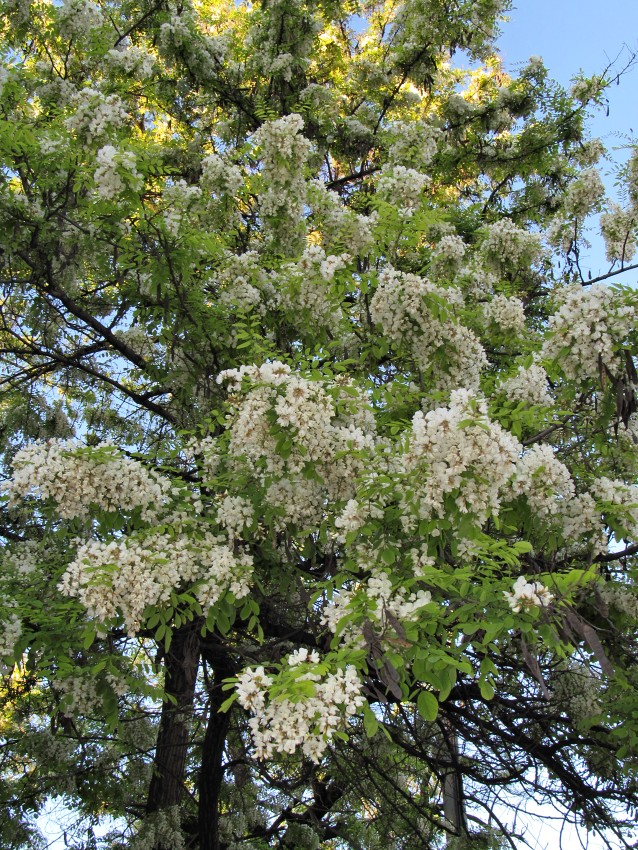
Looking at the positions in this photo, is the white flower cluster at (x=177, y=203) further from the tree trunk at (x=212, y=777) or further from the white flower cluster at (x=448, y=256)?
the tree trunk at (x=212, y=777)

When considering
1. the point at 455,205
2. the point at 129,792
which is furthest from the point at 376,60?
the point at 129,792

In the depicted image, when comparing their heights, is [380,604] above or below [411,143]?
below

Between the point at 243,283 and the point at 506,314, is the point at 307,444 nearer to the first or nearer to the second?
the point at 243,283

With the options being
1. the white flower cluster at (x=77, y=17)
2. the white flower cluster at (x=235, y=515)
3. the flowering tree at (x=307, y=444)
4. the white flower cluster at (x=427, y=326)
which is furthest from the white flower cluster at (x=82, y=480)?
the white flower cluster at (x=77, y=17)

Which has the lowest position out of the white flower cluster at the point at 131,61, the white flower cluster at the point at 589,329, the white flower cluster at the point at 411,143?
the white flower cluster at the point at 589,329

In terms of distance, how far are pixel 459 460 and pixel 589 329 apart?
4.57 feet

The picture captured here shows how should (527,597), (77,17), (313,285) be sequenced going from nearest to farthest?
Result: (527,597) → (313,285) → (77,17)

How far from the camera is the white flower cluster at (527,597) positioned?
308 cm

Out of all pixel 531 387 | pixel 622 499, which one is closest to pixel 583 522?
pixel 622 499

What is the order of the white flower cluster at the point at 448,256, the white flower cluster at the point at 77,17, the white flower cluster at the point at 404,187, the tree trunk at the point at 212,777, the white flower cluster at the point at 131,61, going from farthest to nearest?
the white flower cluster at the point at 77,17 < the white flower cluster at the point at 131,61 < the white flower cluster at the point at 448,256 < the tree trunk at the point at 212,777 < the white flower cluster at the point at 404,187

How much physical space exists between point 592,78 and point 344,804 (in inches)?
315

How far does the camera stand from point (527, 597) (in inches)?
121

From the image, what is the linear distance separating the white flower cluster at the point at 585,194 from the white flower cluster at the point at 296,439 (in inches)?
154

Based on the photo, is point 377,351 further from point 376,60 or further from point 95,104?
point 376,60
